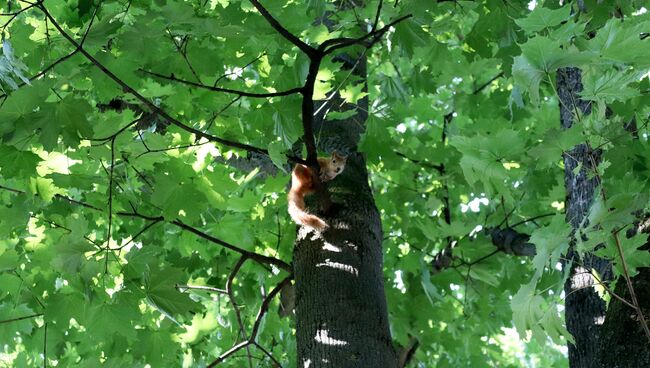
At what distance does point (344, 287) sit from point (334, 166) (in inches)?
28.6

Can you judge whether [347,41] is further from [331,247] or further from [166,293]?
[166,293]

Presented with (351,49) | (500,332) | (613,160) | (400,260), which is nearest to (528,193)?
(400,260)

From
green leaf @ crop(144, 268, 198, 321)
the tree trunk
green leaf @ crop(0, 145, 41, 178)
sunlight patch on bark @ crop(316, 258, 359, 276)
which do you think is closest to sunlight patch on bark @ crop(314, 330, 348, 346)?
the tree trunk

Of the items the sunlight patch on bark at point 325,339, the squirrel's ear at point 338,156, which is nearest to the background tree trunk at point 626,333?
the sunlight patch on bark at point 325,339

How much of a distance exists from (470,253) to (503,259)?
1.94ft

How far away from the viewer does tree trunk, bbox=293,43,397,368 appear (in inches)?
98.6

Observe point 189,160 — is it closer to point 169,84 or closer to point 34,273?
point 169,84

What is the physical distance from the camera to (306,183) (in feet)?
10.5

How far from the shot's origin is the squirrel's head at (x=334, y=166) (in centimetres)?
317

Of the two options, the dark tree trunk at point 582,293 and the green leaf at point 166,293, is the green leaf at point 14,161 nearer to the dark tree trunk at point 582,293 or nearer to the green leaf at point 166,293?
the green leaf at point 166,293

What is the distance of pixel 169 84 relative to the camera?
318 cm

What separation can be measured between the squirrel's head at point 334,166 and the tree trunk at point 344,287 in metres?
0.03

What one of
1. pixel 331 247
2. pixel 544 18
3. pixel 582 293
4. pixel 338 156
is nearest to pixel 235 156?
pixel 338 156

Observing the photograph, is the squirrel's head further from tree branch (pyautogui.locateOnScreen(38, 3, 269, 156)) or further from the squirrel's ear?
tree branch (pyautogui.locateOnScreen(38, 3, 269, 156))
